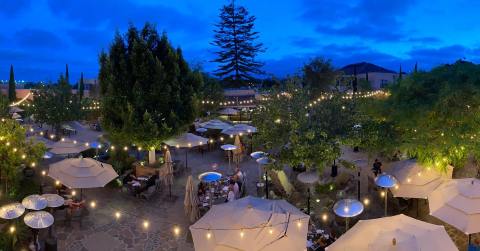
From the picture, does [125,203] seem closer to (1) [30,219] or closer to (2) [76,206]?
(2) [76,206]

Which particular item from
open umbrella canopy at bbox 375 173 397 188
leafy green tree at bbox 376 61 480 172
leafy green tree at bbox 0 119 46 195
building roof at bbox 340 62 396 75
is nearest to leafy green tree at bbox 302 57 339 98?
building roof at bbox 340 62 396 75

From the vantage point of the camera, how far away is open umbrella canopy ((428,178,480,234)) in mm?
9430

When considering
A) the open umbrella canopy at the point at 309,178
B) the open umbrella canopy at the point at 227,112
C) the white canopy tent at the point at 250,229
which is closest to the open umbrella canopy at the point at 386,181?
the open umbrella canopy at the point at 309,178

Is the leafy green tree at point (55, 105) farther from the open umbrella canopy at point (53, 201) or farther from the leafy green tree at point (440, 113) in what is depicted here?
the leafy green tree at point (440, 113)

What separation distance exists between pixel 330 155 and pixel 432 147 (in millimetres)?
3219

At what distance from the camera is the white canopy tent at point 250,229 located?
818cm

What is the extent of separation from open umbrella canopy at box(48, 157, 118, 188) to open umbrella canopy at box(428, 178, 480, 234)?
1053 centimetres

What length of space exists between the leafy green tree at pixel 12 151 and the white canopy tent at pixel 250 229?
8.15m

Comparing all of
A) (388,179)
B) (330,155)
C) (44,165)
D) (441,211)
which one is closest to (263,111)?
(330,155)

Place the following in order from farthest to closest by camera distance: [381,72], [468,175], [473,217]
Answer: [381,72] < [468,175] < [473,217]

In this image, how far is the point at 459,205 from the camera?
9781mm

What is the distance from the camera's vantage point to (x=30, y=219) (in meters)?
9.77

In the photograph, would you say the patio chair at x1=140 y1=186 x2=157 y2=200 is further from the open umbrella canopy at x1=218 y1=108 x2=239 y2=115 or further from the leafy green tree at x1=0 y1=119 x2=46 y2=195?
the open umbrella canopy at x1=218 y1=108 x2=239 y2=115

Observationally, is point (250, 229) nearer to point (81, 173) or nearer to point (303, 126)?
point (303, 126)
